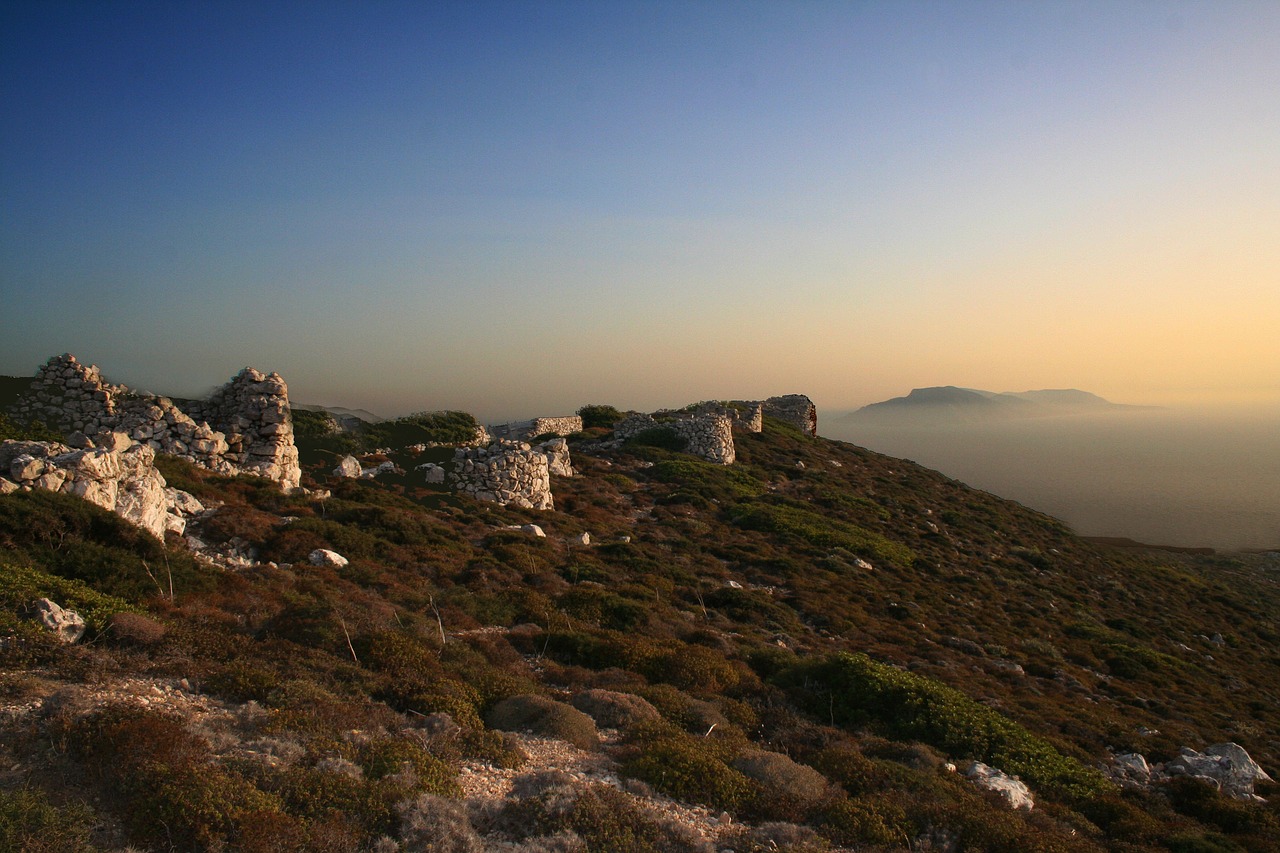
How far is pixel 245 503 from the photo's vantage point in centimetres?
1488

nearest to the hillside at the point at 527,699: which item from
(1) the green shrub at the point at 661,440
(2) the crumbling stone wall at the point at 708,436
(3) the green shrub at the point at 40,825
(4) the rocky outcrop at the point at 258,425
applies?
(3) the green shrub at the point at 40,825

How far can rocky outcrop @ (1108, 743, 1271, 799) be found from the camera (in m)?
10.6

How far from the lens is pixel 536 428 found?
135 ft

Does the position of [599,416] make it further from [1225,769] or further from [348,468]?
[1225,769]

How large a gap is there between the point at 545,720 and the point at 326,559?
7.16m

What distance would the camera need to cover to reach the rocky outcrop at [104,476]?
34.9 ft

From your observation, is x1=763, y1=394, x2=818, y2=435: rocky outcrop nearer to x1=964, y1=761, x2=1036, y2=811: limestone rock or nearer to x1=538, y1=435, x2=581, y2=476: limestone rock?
x1=538, y1=435, x2=581, y2=476: limestone rock

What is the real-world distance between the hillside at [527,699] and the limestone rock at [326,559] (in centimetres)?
26

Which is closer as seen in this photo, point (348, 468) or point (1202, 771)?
point (1202, 771)

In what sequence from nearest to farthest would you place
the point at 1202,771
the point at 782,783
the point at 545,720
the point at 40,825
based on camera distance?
1. the point at 40,825
2. the point at 782,783
3. the point at 545,720
4. the point at 1202,771

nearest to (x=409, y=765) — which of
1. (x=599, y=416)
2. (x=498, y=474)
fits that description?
(x=498, y=474)

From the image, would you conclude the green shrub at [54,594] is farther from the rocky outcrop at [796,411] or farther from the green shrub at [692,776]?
Result: the rocky outcrop at [796,411]

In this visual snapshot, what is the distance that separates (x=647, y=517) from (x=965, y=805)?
1936 centimetres

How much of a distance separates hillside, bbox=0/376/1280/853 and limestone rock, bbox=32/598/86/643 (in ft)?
0.68
